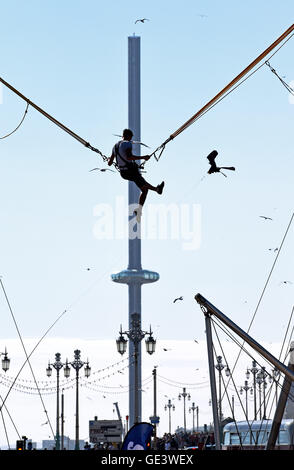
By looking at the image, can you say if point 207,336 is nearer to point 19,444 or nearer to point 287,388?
point 287,388

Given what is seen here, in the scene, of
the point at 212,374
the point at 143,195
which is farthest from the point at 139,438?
the point at 143,195

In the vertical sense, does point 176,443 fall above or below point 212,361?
above

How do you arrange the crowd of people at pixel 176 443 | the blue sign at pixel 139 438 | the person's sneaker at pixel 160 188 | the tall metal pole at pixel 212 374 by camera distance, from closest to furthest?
the blue sign at pixel 139 438 < the tall metal pole at pixel 212 374 < the person's sneaker at pixel 160 188 < the crowd of people at pixel 176 443

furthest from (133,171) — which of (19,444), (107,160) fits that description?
(19,444)

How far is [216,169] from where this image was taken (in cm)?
2109

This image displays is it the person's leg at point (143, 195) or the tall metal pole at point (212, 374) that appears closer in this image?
the tall metal pole at point (212, 374)

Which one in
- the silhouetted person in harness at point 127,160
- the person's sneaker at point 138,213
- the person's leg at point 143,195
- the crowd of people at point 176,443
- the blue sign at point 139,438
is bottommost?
the blue sign at point 139,438

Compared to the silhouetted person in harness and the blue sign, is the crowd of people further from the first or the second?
the blue sign

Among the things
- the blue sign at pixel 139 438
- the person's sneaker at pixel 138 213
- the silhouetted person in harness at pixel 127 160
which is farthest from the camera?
the person's sneaker at pixel 138 213

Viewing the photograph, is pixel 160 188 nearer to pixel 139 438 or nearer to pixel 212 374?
pixel 212 374

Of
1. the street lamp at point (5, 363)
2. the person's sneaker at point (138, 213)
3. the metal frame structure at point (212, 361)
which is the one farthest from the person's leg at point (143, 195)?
the street lamp at point (5, 363)

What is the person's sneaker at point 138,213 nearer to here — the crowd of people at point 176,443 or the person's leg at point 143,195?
the person's leg at point 143,195
